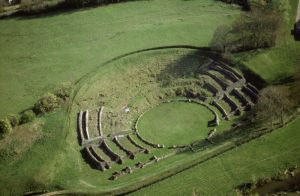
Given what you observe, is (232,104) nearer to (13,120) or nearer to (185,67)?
(185,67)

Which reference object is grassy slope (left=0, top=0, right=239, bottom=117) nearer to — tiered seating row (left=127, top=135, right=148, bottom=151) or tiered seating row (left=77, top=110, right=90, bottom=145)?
tiered seating row (left=77, top=110, right=90, bottom=145)

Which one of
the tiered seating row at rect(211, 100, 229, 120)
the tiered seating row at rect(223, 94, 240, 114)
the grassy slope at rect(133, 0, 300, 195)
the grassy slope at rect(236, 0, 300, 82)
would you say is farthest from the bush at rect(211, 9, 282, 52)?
the grassy slope at rect(133, 0, 300, 195)

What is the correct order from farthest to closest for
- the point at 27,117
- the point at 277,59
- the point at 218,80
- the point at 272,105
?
1. the point at 277,59
2. the point at 218,80
3. the point at 27,117
4. the point at 272,105

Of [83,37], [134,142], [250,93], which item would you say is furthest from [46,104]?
[250,93]

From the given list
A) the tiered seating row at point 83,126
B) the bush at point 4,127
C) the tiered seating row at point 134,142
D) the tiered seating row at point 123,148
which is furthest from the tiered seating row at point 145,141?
the bush at point 4,127

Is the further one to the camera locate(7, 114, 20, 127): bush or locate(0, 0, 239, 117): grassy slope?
locate(0, 0, 239, 117): grassy slope

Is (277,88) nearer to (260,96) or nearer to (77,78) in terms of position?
(260,96)
